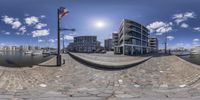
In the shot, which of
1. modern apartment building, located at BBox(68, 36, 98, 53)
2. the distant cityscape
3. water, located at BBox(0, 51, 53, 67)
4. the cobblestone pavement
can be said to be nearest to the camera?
the cobblestone pavement

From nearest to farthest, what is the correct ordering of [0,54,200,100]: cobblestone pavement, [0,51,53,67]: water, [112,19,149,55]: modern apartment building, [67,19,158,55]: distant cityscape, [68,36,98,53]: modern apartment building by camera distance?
[0,54,200,100]: cobblestone pavement < [67,19,158,55]: distant cityscape < [68,36,98,53]: modern apartment building < [112,19,149,55]: modern apartment building < [0,51,53,67]: water

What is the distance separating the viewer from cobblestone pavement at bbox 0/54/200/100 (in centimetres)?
873

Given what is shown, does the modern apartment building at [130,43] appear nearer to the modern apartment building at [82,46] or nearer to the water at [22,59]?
the modern apartment building at [82,46]

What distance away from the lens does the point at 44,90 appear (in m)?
9.50

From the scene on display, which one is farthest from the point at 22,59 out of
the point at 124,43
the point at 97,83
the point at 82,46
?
the point at 97,83

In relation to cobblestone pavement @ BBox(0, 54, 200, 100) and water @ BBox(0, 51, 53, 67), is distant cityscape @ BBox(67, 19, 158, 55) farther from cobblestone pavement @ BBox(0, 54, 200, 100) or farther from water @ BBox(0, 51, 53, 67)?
water @ BBox(0, 51, 53, 67)

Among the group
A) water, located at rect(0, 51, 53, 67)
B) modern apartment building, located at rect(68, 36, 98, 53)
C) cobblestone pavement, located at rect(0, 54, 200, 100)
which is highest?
modern apartment building, located at rect(68, 36, 98, 53)

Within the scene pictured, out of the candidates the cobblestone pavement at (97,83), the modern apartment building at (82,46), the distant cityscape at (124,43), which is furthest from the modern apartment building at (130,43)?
the cobblestone pavement at (97,83)

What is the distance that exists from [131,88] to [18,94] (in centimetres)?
403

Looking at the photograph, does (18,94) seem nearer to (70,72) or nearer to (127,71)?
(70,72)

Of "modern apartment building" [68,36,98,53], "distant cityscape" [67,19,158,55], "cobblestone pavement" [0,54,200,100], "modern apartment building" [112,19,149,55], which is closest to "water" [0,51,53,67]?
"modern apartment building" [68,36,98,53]

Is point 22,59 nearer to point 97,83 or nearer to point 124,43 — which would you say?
point 124,43

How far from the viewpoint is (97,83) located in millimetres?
10797

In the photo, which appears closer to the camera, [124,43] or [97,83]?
[97,83]
